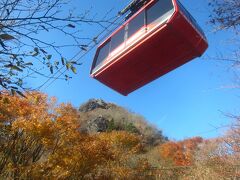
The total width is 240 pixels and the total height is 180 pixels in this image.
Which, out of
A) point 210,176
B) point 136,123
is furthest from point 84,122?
point 210,176

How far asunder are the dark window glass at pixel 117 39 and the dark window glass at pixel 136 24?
1.27 ft

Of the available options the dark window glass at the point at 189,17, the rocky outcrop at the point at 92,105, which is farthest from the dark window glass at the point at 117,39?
the rocky outcrop at the point at 92,105

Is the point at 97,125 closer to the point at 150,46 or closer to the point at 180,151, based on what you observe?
the point at 180,151

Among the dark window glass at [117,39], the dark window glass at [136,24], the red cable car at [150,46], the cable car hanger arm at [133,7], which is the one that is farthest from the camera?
the cable car hanger arm at [133,7]

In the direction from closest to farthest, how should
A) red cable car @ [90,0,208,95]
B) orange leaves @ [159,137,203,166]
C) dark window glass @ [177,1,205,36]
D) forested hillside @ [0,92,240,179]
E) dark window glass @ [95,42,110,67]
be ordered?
1. red cable car @ [90,0,208,95]
2. dark window glass @ [177,1,205,36]
3. dark window glass @ [95,42,110,67]
4. forested hillside @ [0,92,240,179]
5. orange leaves @ [159,137,203,166]

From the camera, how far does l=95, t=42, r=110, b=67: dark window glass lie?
37.0 ft

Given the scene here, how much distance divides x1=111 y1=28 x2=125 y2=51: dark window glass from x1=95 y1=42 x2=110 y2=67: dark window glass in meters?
0.34

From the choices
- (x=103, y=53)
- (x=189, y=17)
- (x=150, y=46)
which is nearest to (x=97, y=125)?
(x=103, y=53)

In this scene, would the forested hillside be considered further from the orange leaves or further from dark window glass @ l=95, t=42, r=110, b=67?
the orange leaves

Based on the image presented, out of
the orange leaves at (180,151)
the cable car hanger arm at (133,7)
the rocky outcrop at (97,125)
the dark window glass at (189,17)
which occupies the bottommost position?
the dark window glass at (189,17)

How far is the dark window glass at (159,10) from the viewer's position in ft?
30.3

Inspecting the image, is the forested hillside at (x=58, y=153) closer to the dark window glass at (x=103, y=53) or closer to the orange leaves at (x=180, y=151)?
the dark window glass at (x=103, y=53)

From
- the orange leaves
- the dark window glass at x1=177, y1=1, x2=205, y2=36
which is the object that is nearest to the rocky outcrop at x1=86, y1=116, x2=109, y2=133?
the orange leaves

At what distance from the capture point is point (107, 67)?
10.6 m
